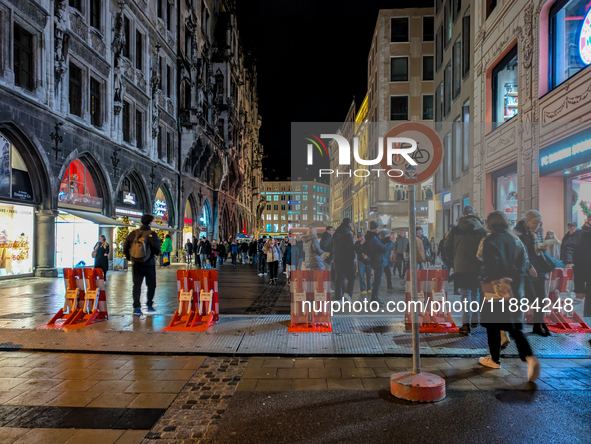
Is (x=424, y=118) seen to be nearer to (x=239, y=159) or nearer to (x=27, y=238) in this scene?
(x=239, y=159)

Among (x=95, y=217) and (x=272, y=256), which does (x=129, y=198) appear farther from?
(x=272, y=256)

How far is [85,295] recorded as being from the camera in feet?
26.9

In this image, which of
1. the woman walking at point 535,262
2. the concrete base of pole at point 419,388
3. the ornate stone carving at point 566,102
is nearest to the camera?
the concrete base of pole at point 419,388

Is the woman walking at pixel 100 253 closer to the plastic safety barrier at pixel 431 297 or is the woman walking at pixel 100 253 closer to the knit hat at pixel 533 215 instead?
the plastic safety barrier at pixel 431 297

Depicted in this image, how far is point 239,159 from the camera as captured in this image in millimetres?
57250

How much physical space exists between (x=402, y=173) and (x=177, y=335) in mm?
4416

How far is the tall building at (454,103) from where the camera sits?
20.0m

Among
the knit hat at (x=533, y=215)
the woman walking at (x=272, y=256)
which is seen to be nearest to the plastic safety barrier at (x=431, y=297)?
the knit hat at (x=533, y=215)

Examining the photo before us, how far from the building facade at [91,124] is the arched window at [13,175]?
0.12 ft

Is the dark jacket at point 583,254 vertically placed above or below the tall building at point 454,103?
below

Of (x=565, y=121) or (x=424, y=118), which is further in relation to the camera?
(x=424, y=118)

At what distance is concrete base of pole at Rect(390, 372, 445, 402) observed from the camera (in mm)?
4301

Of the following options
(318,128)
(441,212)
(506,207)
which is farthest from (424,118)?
(318,128)

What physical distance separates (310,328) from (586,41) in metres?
9.39
